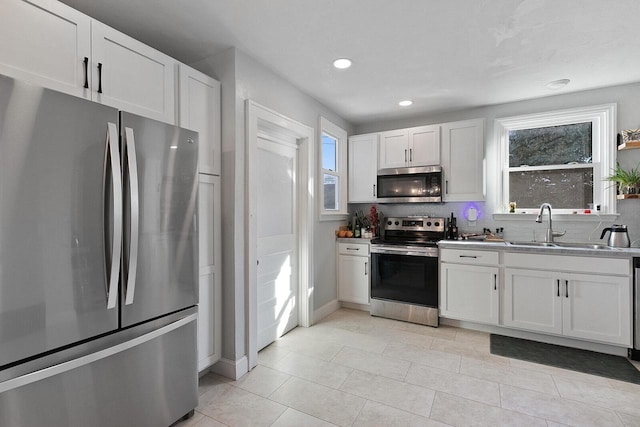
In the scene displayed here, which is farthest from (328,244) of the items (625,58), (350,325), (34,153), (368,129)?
(625,58)

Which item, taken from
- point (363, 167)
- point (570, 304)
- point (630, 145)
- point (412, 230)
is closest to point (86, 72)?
point (363, 167)

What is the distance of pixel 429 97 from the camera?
3.38 m

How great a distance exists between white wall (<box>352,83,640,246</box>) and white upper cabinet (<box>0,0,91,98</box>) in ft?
11.7

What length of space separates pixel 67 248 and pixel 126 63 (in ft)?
3.86

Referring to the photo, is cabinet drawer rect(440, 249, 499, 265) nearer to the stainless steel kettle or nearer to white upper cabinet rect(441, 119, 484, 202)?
white upper cabinet rect(441, 119, 484, 202)

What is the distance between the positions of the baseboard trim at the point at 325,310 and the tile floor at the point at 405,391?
54 centimetres

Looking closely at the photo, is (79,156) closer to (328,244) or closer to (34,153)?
(34,153)

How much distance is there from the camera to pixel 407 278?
346cm

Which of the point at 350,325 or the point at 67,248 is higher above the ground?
the point at 67,248

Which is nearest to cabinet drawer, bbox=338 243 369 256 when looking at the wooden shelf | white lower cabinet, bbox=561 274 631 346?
white lower cabinet, bbox=561 274 631 346

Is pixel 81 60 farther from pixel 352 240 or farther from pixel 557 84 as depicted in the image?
pixel 557 84

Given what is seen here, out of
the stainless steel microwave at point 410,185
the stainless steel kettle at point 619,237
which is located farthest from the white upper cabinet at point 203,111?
the stainless steel kettle at point 619,237

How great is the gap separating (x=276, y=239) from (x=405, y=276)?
161cm

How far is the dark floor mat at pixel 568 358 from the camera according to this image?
93.9 inches
